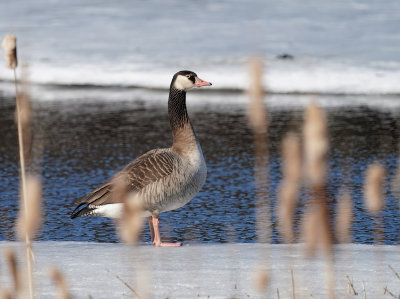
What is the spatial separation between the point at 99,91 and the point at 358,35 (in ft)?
24.9

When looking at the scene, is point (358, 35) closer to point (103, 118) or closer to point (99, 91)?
point (99, 91)

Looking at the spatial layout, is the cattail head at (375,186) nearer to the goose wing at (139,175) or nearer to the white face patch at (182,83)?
the goose wing at (139,175)

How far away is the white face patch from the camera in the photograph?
6.84m

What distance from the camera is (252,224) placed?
718 centimetres

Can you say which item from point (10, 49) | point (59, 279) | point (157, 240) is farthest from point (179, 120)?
point (59, 279)

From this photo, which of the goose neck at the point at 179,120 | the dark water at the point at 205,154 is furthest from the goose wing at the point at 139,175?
the dark water at the point at 205,154

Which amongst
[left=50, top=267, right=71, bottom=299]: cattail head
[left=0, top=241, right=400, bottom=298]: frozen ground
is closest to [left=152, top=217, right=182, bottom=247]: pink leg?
[left=0, top=241, right=400, bottom=298]: frozen ground

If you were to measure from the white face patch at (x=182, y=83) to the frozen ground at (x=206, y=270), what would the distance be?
201 centimetres

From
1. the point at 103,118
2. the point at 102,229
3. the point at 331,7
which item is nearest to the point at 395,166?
the point at 102,229

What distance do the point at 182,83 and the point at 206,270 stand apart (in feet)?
9.31

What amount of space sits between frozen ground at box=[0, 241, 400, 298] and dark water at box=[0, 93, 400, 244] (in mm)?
1631

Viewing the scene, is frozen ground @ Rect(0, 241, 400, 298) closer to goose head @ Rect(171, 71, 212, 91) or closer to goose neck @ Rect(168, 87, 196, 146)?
goose neck @ Rect(168, 87, 196, 146)

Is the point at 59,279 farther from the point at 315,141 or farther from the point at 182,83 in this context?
the point at 182,83

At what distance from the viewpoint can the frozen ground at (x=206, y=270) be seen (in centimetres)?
381
